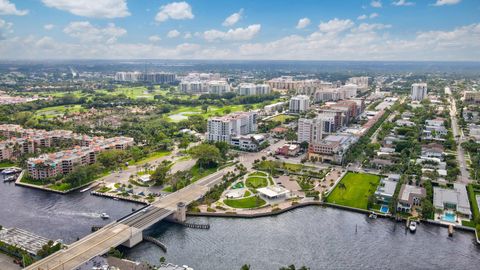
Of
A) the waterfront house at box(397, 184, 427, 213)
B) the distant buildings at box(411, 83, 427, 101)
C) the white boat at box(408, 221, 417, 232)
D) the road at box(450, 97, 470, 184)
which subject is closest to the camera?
the white boat at box(408, 221, 417, 232)

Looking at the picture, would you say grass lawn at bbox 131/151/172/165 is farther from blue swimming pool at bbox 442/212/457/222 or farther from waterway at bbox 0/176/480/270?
blue swimming pool at bbox 442/212/457/222

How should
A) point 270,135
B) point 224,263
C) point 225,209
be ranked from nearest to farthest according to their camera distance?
A: 1. point 224,263
2. point 225,209
3. point 270,135

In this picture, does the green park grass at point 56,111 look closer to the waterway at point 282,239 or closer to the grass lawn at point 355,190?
the waterway at point 282,239

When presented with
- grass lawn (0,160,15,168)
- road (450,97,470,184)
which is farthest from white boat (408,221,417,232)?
grass lawn (0,160,15,168)

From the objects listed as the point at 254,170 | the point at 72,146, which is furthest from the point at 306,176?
the point at 72,146

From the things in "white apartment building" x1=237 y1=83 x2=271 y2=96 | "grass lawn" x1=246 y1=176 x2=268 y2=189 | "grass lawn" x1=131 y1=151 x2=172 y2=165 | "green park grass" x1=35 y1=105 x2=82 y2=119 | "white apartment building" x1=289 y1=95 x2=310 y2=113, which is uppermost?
"white apartment building" x1=237 y1=83 x2=271 y2=96

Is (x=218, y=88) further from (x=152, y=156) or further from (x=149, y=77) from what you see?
(x=152, y=156)

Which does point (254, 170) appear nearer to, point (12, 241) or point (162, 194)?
point (162, 194)
